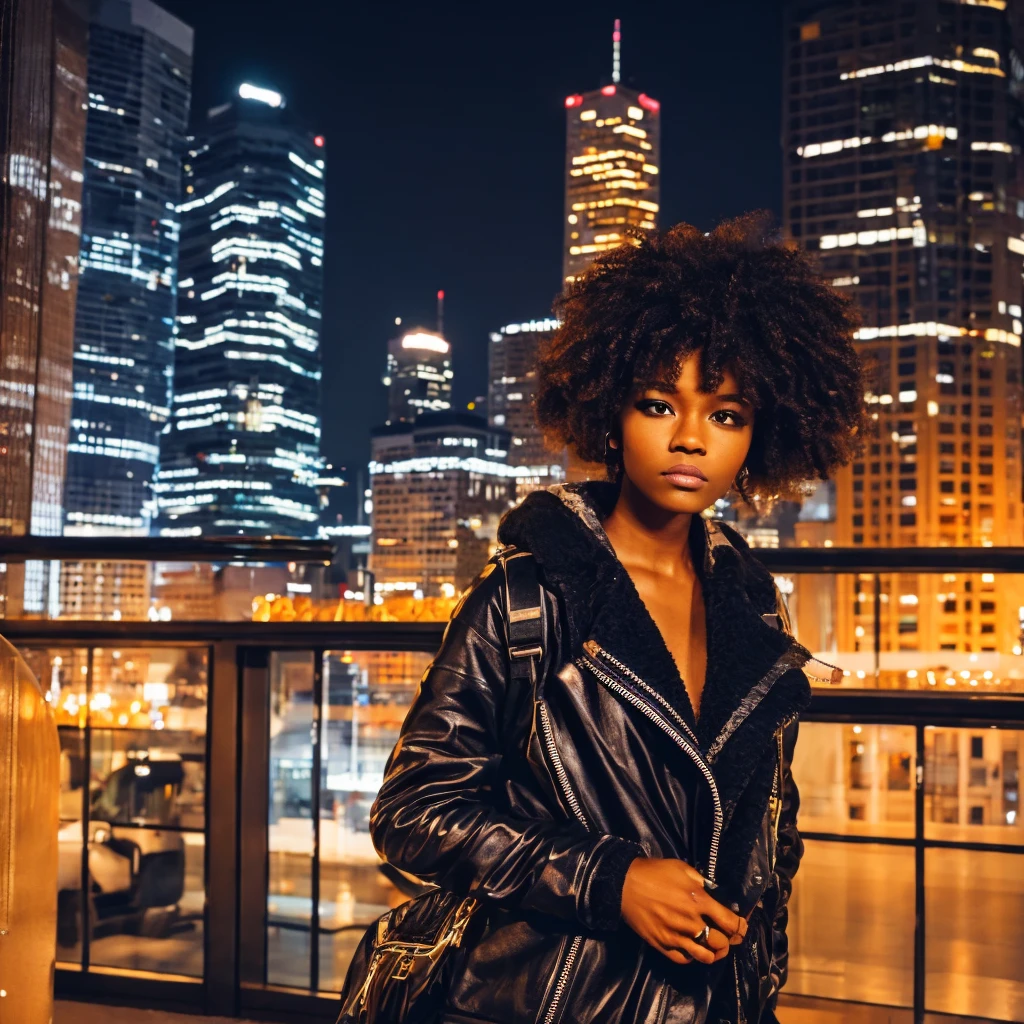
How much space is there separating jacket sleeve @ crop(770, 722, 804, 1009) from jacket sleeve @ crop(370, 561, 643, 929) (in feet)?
1.11

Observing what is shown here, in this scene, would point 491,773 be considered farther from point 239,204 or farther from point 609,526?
point 239,204

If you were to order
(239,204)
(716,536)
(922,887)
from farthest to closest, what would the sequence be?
(239,204), (922,887), (716,536)

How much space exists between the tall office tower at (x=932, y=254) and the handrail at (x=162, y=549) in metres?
68.4

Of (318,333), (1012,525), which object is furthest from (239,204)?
(1012,525)

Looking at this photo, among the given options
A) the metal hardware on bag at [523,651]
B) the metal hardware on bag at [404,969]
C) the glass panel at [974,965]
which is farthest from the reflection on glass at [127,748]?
the metal hardware on bag at [523,651]

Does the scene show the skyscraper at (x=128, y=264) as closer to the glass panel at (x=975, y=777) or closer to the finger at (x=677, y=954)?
the glass panel at (x=975, y=777)

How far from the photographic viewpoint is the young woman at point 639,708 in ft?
3.46

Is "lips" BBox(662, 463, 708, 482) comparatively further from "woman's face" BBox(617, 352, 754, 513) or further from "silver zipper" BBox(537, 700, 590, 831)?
"silver zipper" BBox(537, 700, 590, 831)

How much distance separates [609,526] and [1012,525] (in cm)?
7685

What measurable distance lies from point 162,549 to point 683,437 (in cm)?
224

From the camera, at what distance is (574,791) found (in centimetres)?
110

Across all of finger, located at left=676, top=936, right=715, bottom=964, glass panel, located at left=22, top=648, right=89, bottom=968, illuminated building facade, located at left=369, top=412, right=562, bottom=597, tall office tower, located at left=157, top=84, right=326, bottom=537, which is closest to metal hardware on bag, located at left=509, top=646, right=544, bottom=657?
finger, located at left=676, top=936, right=715, bottom=964

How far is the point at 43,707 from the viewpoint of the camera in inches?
80.2

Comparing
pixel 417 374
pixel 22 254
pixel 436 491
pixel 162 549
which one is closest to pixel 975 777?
pixel 436 491
